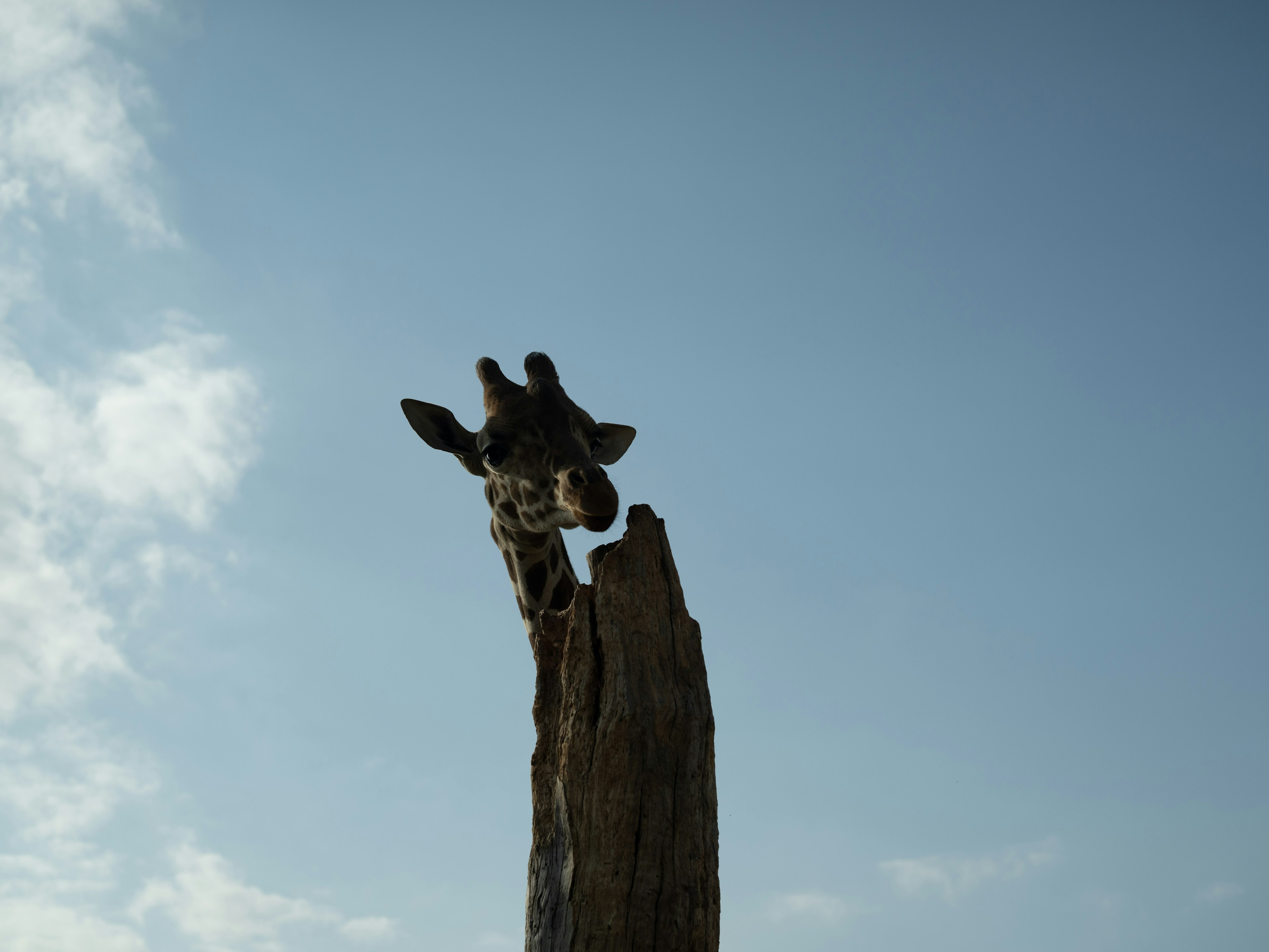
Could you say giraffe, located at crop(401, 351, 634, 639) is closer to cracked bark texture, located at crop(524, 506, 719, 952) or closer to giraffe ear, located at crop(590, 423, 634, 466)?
giraffe ear, located at crop(590, 423, 634, 466)

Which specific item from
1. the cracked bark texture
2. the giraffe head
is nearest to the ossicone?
the giraffe head

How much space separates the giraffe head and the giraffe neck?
10.2 inches

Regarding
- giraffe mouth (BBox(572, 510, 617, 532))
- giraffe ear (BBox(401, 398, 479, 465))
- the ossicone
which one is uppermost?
the ossicone

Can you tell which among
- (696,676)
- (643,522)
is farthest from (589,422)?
(696,676)

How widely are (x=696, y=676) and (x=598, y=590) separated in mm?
744

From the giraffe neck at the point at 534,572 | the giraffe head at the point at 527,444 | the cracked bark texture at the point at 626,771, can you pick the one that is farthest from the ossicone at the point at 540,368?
the cracked bark texture at the point at 626,771

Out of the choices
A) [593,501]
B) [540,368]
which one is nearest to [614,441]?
[540,368]

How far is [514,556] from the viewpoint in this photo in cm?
885

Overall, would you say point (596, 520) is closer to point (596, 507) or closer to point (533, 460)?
point (596, 507)

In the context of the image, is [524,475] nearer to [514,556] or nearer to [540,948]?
[514,556]

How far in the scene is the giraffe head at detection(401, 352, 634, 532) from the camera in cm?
758

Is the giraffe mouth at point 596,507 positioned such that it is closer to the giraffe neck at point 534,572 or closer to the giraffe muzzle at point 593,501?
the giraffe muzzle at point 593,501

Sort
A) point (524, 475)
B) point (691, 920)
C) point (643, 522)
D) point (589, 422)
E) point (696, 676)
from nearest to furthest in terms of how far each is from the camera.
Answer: point (691, 920)
point (696, 676)
point (643, 522)
point (524, 475)
point (589, 422)

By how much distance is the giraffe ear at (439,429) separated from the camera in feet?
27.3
